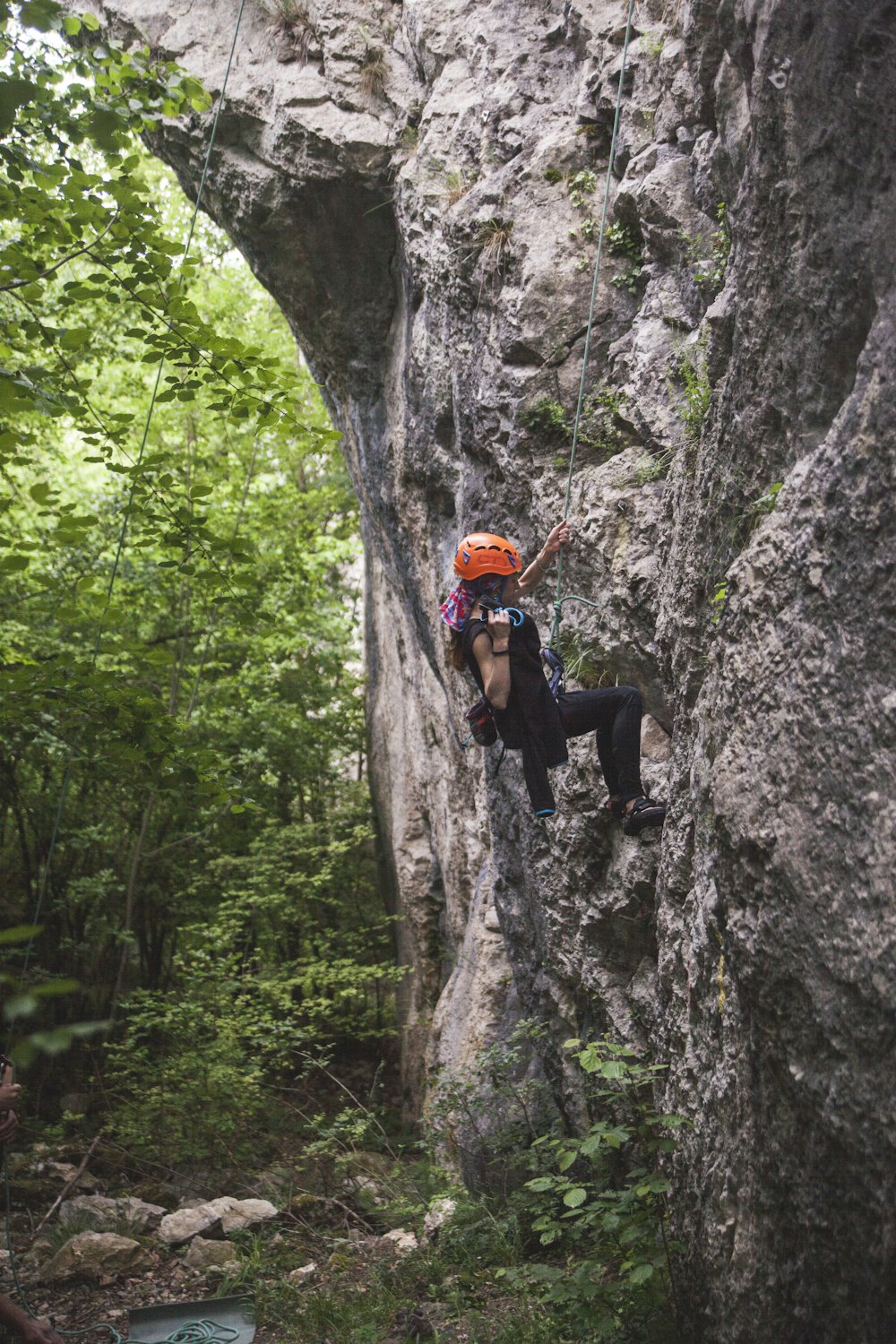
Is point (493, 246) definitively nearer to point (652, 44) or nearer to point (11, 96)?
point (652, 44)

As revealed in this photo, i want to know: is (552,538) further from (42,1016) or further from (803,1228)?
(42,1016)

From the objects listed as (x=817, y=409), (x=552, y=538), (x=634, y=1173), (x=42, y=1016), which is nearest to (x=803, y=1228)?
(x=634, y=1173)

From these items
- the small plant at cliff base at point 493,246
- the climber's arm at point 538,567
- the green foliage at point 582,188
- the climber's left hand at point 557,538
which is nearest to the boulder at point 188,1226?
the climber's arm at point 538,567

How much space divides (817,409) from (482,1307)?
175 inches

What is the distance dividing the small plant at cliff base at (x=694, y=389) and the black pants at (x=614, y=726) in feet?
4.17

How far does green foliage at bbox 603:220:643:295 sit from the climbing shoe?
3.10 m

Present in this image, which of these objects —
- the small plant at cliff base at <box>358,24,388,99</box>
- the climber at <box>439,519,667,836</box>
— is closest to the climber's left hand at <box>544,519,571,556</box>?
the climber at <box>439,519,667,836</box>

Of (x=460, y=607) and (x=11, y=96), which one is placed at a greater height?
(x=11, y=96)

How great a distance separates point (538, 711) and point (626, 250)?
300 cm

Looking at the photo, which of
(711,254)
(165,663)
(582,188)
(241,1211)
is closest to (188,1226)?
(241,1211)

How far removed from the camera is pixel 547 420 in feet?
20.6

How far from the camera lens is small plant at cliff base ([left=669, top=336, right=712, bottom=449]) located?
483 cm

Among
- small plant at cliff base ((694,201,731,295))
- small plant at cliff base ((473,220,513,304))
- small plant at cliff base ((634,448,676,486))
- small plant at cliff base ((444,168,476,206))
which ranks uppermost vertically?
small plant at cliff base ((444,168,476,206))

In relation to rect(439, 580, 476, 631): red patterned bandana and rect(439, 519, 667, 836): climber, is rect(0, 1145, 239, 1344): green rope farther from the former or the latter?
rect(439, 580, 476, 631): red patterned bandana
